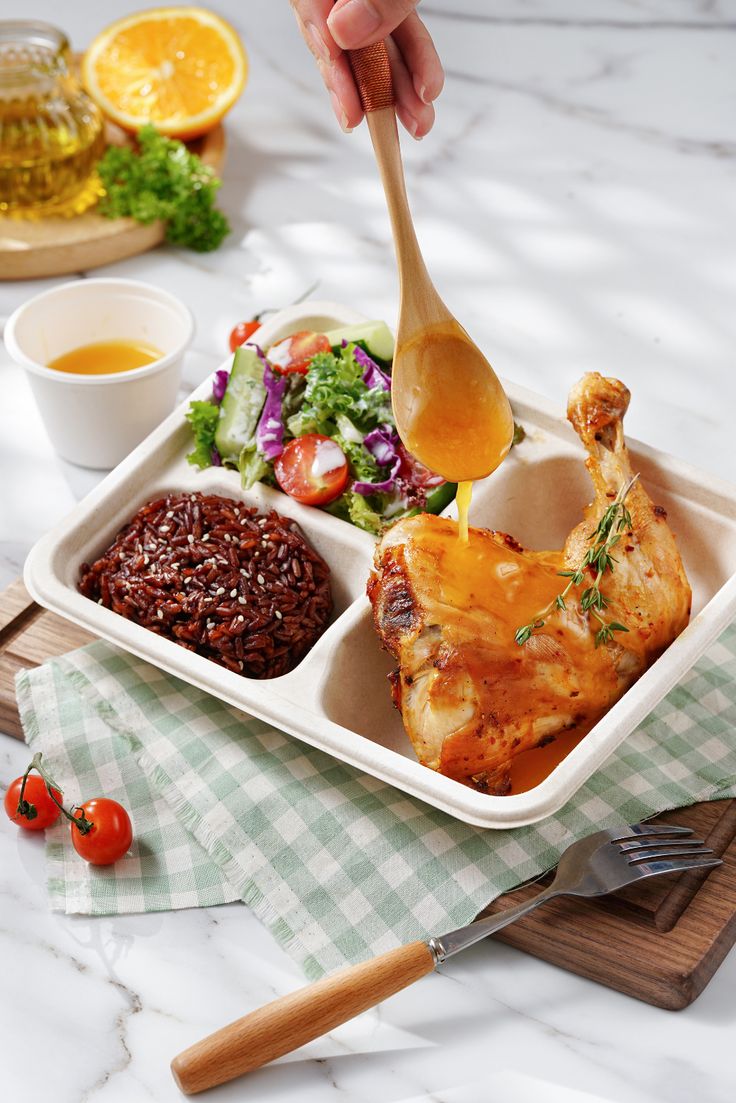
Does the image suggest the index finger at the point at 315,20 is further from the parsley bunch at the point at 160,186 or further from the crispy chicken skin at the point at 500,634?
the parsley bunch at the point at 160,186

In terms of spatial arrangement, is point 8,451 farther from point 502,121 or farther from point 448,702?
point 502,121

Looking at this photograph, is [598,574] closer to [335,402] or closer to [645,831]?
[645,831]

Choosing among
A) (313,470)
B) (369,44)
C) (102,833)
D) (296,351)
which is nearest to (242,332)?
(296,351)

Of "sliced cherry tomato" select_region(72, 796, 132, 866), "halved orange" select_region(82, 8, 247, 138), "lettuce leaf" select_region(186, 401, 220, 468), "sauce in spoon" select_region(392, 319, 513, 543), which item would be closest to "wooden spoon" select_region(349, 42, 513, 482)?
"sauce in spoon" select_region(392, 319, 513, 543)

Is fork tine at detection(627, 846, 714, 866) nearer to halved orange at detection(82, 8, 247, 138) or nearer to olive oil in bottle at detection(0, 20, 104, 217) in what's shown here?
olive oil in bottle at detection(0, 20, 104, 217)

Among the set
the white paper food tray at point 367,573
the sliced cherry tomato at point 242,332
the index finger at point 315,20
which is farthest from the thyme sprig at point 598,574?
the sliced cherry tomato at point 242,332

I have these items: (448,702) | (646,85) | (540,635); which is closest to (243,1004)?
(448,702)
